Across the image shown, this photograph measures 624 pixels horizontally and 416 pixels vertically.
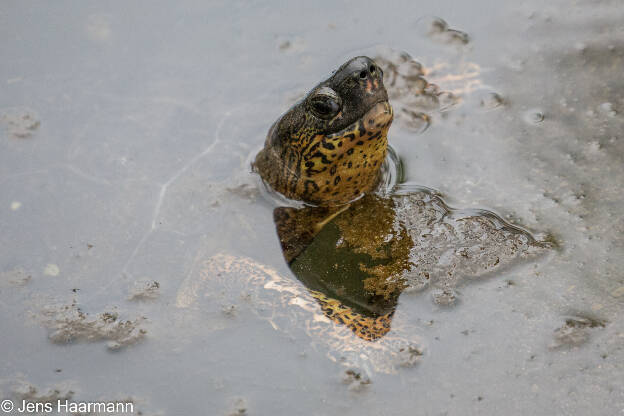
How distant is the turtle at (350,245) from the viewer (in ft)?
11.6

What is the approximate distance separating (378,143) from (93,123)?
242 cm

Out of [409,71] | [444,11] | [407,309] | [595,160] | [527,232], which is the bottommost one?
[407,309]

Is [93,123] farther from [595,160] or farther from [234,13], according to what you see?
[595,160]

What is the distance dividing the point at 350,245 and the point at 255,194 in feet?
2.94

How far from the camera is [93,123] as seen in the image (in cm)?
467

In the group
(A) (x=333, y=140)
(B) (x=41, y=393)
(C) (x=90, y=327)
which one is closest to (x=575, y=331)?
(A) (x=333, y=140)

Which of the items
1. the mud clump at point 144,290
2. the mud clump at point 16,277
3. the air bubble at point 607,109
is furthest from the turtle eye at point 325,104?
the mud clump at point 16,277

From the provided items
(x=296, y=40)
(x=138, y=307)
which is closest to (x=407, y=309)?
(x=138, y=307)

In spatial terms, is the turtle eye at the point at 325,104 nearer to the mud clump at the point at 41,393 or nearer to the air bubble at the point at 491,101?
the air bubble at the point at 491,101

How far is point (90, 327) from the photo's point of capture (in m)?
3.81

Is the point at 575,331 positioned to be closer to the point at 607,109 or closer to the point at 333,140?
the point at 333,140

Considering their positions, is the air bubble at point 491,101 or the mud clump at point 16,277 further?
the air bubble at point 491,101

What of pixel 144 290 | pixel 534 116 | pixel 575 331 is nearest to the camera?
pixel 575 331

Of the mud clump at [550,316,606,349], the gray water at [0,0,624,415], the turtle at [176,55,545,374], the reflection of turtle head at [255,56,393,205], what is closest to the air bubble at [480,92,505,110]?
the gray water at [0,0,624,415]
